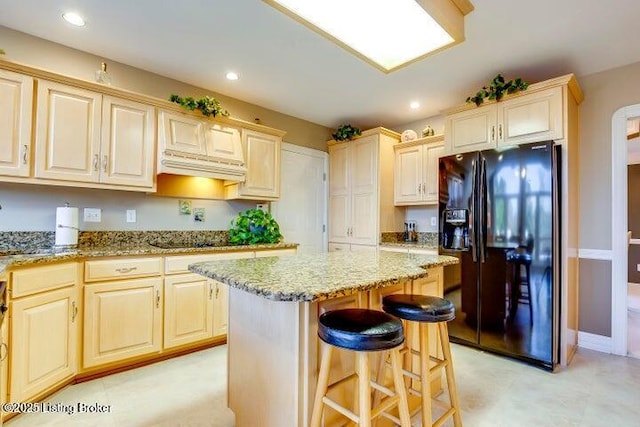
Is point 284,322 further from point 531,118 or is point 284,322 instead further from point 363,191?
point 363,191

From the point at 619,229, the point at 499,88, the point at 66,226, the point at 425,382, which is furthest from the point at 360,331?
the point at 619,229

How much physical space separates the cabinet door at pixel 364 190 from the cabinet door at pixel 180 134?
1956 millimetres

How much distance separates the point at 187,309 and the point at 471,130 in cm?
305

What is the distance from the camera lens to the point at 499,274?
2.65m

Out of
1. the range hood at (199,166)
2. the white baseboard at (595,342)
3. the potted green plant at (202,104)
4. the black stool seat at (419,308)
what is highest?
the potted green plant at (202,104)

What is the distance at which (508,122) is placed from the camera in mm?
2811

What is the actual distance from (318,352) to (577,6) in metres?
2.61

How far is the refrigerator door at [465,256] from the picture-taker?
9.19 ft

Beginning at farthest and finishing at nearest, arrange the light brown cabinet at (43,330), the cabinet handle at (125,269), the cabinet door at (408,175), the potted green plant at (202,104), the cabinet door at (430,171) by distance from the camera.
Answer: the cabinet door at (408,175)
the cabinet door at (430,171)
the potted green plant at (202,104)
the cabinet handle at (125,269)
the light brown cabinet at (43,330)

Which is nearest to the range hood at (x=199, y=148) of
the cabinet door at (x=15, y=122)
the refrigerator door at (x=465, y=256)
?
the cabinet door at (x=15, y=122)

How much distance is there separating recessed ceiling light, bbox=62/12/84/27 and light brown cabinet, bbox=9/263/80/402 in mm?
1688

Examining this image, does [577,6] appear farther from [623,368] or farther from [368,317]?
[623,368]

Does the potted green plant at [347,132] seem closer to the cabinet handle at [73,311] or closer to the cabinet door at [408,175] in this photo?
the cabinet door at [408,175]

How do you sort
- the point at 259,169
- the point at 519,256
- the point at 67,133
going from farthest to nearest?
the point at 259,169 < the point at 519,256 < the point at 67,133
